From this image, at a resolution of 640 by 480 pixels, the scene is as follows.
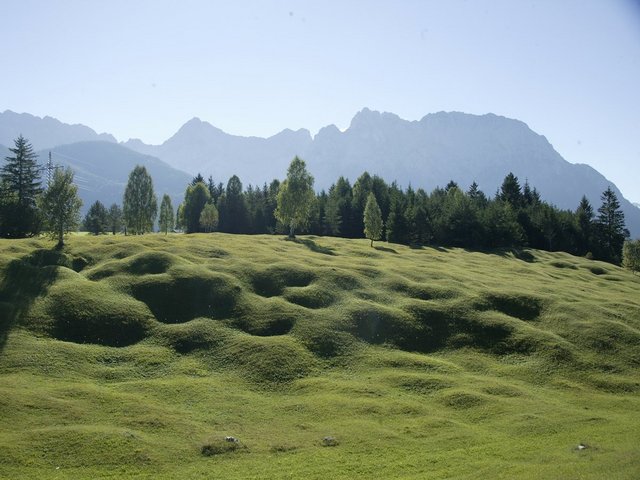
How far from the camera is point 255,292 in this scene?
77438 mm

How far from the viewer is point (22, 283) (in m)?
70.3

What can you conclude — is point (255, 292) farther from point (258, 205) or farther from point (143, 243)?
point (258, 205)

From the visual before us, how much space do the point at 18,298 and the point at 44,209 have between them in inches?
1078

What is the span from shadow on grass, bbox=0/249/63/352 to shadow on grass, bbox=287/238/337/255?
175ft

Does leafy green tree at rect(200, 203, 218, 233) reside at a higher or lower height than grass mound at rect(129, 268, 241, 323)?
higher

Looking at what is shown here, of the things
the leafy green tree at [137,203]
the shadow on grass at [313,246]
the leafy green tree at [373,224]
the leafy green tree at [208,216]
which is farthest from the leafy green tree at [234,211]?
the leafy green tree at [373,224]

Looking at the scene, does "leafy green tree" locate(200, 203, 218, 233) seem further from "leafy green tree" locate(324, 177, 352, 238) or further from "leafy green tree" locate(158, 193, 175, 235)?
"leafy green tree" locate(324, 177, 352, 238)

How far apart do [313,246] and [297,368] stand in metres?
66.7

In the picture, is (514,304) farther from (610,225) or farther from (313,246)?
(610,225)

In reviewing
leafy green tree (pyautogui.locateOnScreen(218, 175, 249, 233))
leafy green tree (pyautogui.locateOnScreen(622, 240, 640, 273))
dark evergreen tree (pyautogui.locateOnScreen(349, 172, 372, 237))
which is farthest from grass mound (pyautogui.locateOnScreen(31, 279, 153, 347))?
leafy green tree (pyautogui.locateOnScreen(622, 240, 640, 273))

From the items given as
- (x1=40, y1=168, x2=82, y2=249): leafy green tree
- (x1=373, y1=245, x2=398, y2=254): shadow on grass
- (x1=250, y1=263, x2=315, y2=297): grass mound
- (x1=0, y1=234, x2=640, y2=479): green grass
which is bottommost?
(x1=0, y1=234, x2=640, y2=479): green grass

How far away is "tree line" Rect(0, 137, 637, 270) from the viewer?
114875mm

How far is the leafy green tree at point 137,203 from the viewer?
142m

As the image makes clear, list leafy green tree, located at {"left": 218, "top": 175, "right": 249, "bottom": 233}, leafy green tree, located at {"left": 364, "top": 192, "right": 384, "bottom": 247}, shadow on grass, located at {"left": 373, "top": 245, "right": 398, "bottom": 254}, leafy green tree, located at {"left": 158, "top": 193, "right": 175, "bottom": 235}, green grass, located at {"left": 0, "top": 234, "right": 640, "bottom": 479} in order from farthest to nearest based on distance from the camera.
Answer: leafy green tree, located at {"left": 218, "top": 175, "right": 249, "bottom": 233}
leafy green tree, located at {"left": 158, "top": 193, "right": 175, "bottom": 235}
leafy green tree, located at {"left": 364, "top": 192, "right": 384, "bottom": 247}
shadow on grass, located at {"left": 373, "top": 245, "right": 398, "bottom": 254}
green grass, located at {"left": 0, "top": 234, "right": 640, "bottom": 479}
